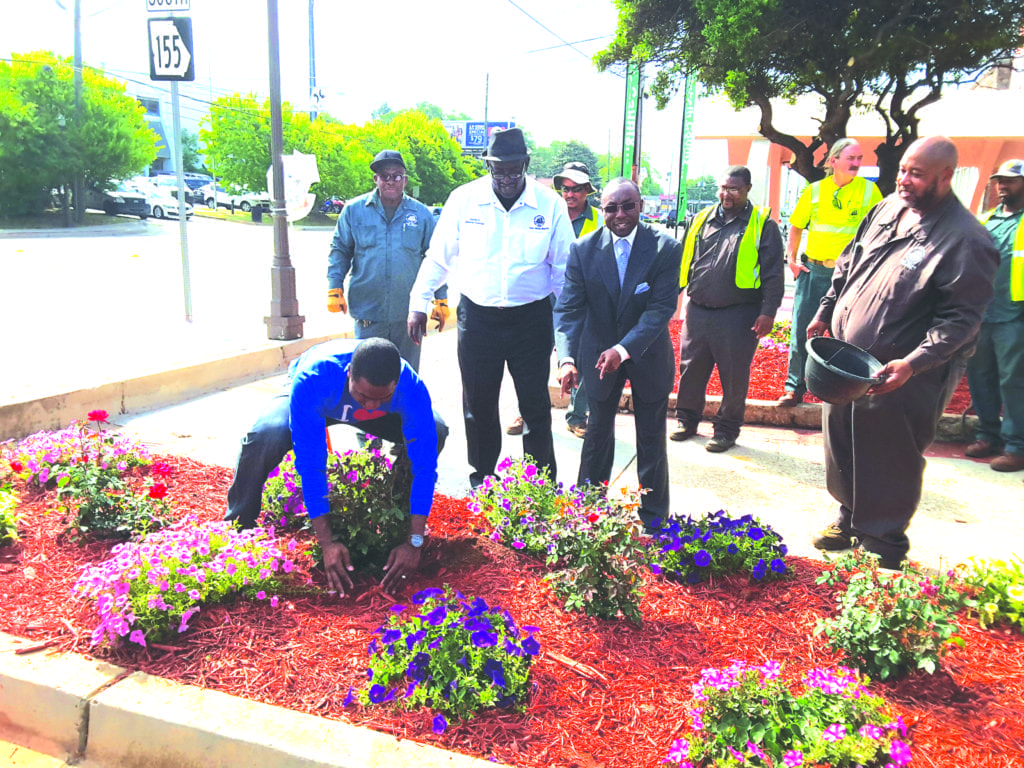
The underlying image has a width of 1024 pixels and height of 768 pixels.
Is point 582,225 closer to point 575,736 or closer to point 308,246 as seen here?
point 575,736

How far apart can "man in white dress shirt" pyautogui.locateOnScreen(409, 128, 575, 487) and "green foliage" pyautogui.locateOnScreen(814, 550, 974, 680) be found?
6.59ft

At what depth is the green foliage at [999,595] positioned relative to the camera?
297 centimetres

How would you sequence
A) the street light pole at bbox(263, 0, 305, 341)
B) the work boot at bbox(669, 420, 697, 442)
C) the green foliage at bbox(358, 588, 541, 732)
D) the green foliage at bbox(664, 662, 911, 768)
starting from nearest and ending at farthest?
the green foliage at bbox(664, 662, 911, 768)
the green foliage at bbox(358, 588, 541, 732)
the work boot at bbox(669, 420, 697, 442)
the street light pole at bbox(263, 0, 305, 341)

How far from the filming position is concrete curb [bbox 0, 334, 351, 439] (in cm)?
525

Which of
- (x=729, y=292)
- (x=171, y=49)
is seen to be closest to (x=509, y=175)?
(x=729, y=292)

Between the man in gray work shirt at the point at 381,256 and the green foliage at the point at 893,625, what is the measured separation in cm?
357

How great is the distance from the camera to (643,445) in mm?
4242

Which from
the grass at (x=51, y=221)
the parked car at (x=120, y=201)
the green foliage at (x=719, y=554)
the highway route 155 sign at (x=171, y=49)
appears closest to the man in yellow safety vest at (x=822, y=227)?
the green foliage at (x=719, y=554)

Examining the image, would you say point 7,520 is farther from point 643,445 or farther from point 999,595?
point 999,595

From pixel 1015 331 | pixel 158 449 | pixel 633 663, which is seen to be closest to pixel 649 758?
pixel 633 663

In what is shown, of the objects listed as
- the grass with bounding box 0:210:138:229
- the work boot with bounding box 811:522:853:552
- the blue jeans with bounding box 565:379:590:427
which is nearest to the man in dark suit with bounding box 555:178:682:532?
the work boot with bounding box 811:522:853:552

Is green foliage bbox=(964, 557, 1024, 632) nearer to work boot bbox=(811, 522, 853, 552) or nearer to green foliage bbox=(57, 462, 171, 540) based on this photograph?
work boot bbox=(811, 522, 853, 552)

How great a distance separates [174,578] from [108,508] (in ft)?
3.23

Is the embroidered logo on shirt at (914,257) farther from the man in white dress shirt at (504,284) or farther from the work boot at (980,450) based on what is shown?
the work boot at (980,450)
